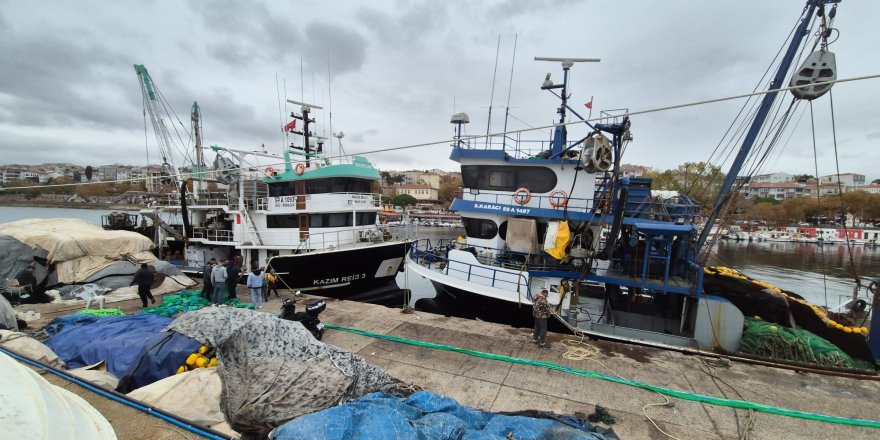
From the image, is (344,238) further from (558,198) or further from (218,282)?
(558,198)

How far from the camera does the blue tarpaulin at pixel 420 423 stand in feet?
8.75

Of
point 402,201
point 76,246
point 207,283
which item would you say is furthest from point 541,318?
point 402,201

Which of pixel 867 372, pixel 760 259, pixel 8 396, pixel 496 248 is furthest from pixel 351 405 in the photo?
pixel 760 259

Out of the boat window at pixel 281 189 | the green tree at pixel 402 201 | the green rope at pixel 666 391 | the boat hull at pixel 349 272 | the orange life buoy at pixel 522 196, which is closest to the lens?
the green rope at pixel 666 391

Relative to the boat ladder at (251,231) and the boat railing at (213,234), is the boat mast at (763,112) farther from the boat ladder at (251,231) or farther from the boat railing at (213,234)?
the boat railing at (213,234)

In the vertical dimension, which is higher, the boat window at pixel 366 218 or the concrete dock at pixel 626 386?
the boat window at pixel 366 218

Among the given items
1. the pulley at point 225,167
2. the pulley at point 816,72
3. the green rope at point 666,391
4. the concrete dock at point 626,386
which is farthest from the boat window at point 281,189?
the pulley at point 816,72

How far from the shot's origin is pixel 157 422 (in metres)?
3.12

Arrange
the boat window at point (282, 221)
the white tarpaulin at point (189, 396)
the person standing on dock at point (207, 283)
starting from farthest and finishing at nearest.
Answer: the boat window at point (282, 221) < the person standing on dock at point (207, 283) < the white tarpaulin at point (189, 396)

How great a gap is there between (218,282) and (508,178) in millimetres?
7983

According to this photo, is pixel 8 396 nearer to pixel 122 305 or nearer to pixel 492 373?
pixel 492 373

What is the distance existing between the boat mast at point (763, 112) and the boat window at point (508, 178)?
12.8ft

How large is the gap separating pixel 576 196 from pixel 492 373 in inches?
237

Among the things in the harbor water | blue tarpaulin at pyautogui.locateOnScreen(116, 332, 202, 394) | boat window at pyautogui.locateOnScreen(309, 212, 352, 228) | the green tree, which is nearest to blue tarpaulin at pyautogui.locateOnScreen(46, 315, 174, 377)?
blue tarpaulin at pyautogui.locateOnScreen(116, 332, 202, 394)
